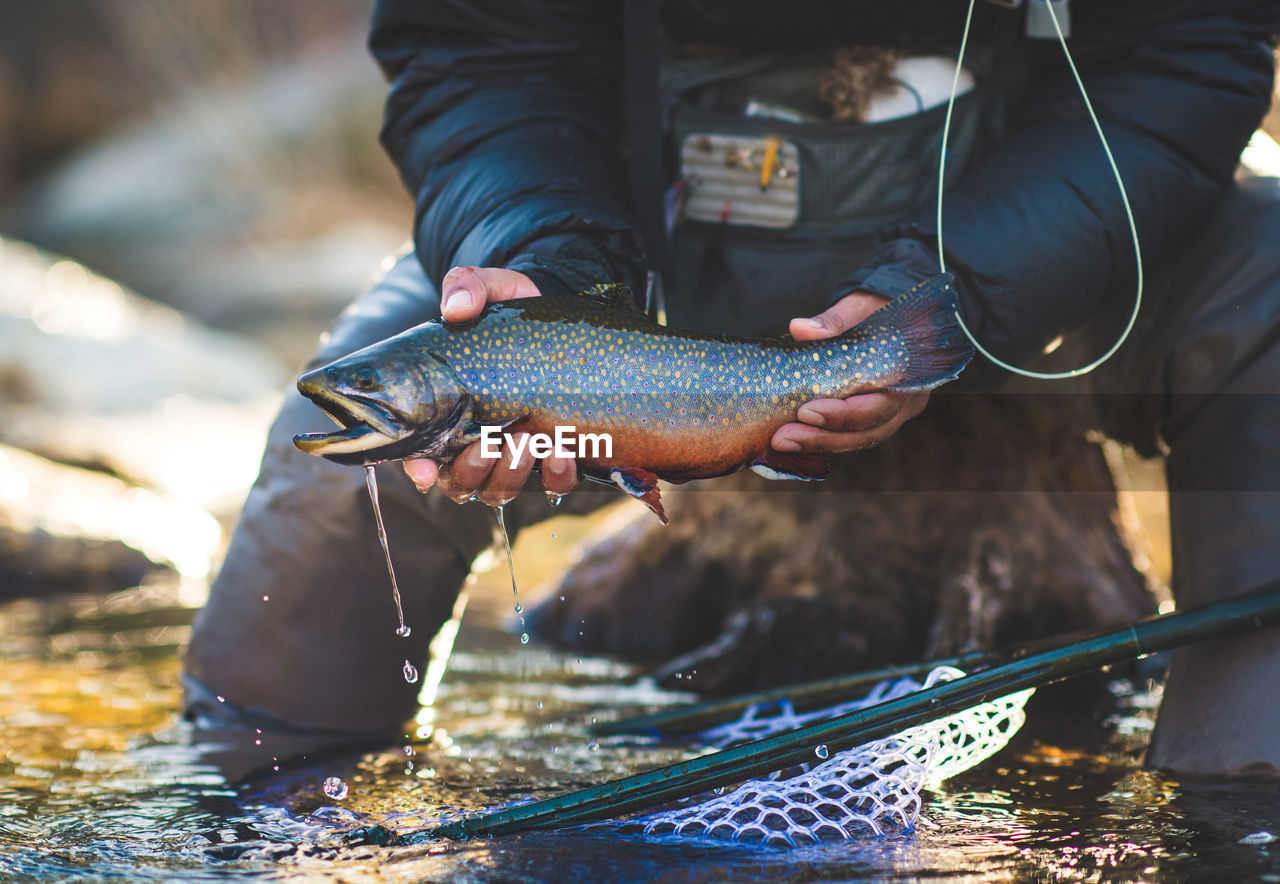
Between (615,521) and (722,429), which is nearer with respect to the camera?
(722,429)

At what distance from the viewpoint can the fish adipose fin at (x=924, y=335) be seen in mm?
1930

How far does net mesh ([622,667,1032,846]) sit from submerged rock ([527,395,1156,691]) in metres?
1.07

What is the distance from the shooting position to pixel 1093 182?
7.67ft

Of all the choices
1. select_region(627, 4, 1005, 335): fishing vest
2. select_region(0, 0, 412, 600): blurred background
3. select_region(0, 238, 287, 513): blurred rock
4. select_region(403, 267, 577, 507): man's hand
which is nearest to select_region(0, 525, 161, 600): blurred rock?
select_region(0, 0, 412, 600): blurred background

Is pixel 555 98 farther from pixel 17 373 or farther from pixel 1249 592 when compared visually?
pixel 17 373

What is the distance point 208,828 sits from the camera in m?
2.05

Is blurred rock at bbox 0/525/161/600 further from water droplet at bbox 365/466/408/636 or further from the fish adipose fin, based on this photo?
the fish adipose fin

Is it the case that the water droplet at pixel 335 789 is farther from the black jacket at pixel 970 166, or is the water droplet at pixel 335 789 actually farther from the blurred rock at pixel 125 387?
the blurred rock at pixel 125 387

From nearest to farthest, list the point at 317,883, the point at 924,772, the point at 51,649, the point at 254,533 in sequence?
the point at 317,883, the point at 924,772, the point at 254,533, the point at 51,649

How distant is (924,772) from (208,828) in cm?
116

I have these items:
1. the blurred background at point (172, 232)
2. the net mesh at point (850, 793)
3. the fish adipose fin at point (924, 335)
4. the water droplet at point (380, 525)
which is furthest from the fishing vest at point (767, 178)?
the blurred background at point (172, 232)

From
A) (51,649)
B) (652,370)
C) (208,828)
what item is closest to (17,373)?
(51,649)

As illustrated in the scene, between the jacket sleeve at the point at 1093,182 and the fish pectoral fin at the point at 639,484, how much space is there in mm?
566

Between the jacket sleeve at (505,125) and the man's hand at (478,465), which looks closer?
the man's hand at (478,465)
